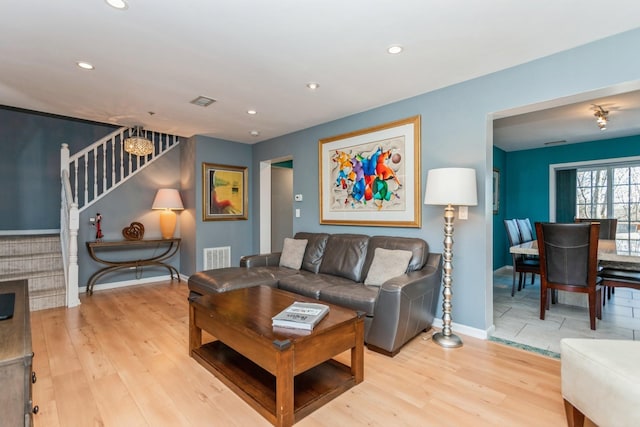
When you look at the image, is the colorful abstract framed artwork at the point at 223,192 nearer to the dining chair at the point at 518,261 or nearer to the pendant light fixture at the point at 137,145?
the pendant light fixture at the point at 137,145

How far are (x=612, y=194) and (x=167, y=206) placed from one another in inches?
293

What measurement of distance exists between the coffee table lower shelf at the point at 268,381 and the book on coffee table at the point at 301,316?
0.43 meters

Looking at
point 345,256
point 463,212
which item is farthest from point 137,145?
point 463,212

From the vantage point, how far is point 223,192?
5195 mm

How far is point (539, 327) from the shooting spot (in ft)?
9.94

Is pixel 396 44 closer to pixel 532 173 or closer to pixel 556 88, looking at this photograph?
pixel 556 88

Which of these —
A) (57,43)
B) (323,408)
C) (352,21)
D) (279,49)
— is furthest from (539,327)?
(57,43)

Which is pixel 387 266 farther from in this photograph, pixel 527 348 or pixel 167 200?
pixel 167 200

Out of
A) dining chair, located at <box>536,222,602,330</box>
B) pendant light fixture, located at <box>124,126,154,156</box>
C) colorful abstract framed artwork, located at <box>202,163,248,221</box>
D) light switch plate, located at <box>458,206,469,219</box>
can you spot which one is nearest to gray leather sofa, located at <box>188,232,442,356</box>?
light switch plate, located at <box>458,206,469,219</box>

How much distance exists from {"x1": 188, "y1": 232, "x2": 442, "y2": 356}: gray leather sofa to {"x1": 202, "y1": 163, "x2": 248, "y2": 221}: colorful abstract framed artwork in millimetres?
1502

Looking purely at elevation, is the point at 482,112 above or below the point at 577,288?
above

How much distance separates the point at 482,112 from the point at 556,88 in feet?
1.79

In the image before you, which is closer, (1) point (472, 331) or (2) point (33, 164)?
(1) point (472, 331)

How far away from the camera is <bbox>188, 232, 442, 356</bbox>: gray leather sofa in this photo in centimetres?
248
